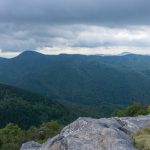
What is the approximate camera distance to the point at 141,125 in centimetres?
3147

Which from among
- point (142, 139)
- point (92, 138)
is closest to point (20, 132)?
point (92, 138)

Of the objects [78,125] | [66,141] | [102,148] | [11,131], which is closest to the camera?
[102,148]

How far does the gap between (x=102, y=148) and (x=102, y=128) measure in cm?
264

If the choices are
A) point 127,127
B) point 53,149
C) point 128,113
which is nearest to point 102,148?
point 53,149

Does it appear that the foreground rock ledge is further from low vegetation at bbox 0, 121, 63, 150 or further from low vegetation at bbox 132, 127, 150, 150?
low vegetation at bbox 0, 121, 63, 150

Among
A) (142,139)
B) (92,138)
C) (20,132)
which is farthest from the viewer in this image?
(20,132)

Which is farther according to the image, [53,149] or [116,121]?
[116,121]

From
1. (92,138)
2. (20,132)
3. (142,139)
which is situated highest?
(92,138)

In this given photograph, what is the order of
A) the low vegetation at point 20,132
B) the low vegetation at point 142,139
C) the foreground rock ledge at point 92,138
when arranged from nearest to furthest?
the foreground rock ledge at point 92,138
the low vegetation at point 142,139
the low vegetation at point 20,132

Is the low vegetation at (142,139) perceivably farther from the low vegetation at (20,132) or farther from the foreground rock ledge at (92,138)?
the low vegetation at (20,132)

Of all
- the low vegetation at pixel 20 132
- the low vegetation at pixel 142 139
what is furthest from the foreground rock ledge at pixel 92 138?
the low vegetation at pixel 20 132

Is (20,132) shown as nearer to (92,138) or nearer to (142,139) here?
(92,138)

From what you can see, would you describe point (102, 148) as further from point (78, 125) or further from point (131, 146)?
point (78, 125)

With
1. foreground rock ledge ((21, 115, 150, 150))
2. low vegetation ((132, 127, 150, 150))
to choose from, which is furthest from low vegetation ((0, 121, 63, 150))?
low vegetation ((132, 127, 150, 150))
